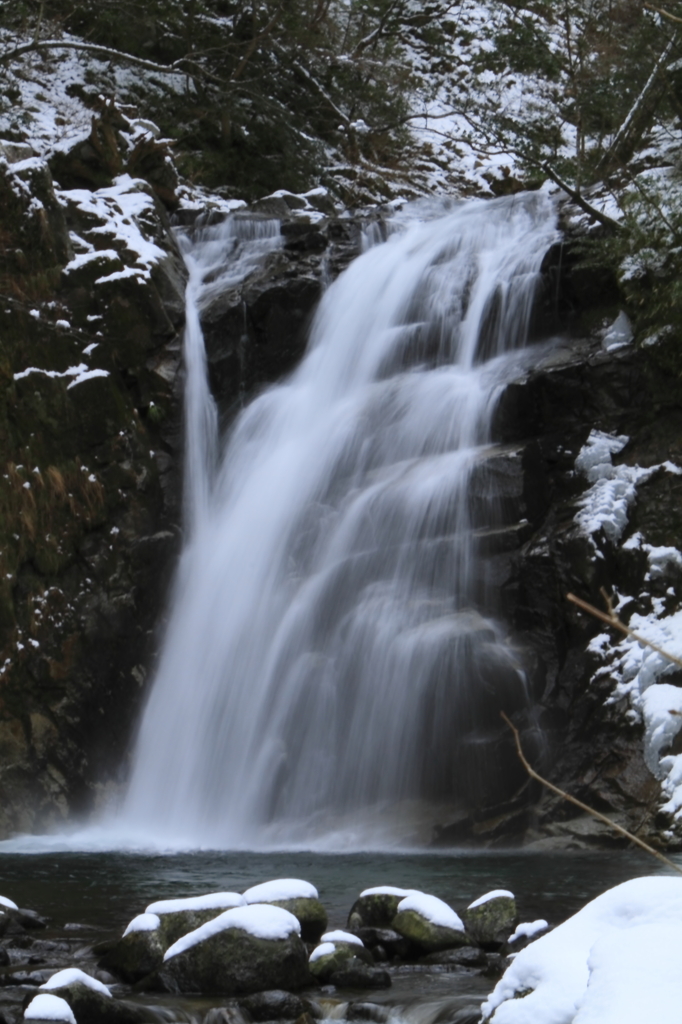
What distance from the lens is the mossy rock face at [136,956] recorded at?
474 cm

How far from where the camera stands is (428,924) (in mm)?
5133

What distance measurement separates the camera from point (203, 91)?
17797 millimetres

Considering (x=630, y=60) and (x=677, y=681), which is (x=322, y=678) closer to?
(x=677, y=681)

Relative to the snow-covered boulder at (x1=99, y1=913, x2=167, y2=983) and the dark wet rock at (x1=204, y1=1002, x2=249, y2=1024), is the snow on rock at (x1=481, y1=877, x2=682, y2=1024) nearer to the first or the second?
the dark wet rock at (x1=204, y1=1002, x2=249, y2=1024)

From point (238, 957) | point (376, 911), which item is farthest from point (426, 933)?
point (238, 957)

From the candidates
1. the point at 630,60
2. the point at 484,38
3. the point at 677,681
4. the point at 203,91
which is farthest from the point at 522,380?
the point at 484,38

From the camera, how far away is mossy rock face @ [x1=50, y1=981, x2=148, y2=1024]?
4.07 metres

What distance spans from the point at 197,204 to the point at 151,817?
360 inches

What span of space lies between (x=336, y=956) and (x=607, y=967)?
2890 mm

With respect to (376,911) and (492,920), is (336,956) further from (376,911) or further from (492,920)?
(492,920)

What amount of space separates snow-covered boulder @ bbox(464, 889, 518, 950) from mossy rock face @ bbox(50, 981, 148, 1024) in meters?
1.79

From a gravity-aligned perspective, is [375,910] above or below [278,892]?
below

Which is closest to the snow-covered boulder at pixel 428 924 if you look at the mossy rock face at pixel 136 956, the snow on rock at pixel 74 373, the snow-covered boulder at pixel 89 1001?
the mossy rock face at pixel 136 956

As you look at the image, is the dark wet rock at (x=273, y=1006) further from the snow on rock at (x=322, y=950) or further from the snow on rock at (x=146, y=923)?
the snow on rock at (x=146, y=923)
